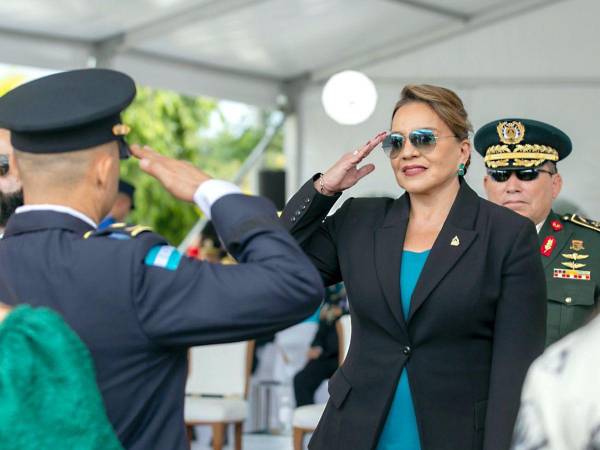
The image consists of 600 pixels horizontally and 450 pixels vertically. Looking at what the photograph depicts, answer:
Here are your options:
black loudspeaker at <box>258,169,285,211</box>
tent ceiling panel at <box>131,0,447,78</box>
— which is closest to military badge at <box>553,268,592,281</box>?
tent ceiling panel at <box>131,0,447,78</box>

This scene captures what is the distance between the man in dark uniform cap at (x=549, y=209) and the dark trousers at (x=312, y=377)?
321 centimetres

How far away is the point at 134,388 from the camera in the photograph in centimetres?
164

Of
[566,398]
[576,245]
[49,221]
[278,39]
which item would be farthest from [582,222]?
[278,39]

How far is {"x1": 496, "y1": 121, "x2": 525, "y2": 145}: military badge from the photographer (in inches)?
131

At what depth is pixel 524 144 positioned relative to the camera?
131 inches

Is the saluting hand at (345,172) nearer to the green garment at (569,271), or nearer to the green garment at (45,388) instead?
the green garment at (569,271)

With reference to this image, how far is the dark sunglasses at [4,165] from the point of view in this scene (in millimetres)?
2365

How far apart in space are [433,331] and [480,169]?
598 cm

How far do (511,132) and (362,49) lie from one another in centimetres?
564

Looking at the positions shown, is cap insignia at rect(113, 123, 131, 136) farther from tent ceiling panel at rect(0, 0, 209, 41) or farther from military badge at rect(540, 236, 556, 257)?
tent ceiling panel at rect(0, 0, 209, 41)

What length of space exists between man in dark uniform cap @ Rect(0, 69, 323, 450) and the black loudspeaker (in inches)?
310

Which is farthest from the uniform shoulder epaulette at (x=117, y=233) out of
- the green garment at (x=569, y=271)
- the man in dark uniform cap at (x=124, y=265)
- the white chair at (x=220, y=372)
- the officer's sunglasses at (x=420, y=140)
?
A: the white chair at (x=220, y=372)

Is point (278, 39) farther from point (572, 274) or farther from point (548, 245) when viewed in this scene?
point (572, 274)

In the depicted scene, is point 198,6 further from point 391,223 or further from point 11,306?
point 11,306
